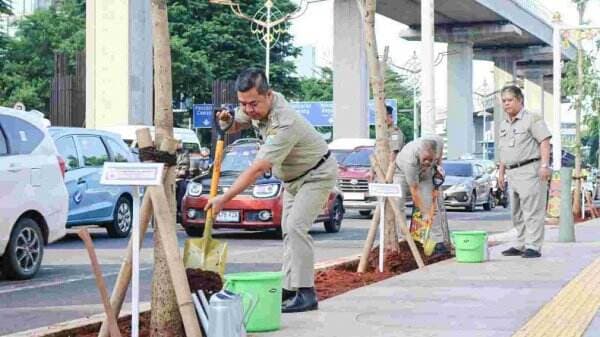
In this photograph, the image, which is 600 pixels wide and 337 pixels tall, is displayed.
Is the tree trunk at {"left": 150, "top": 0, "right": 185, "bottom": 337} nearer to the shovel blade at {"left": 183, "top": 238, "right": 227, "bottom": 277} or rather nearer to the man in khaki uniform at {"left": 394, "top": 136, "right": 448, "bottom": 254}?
the shovel blade at {"left": 183, "top": 238, "right": 227, "bottom": 277}

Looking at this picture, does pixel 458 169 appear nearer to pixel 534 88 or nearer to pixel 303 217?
pixel 303 217

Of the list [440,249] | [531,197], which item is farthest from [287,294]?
[531,197]

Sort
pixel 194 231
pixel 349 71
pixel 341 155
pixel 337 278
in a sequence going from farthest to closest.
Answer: pixel 349 71, pixel 341 155, pixel 194 231, pixel 337 278

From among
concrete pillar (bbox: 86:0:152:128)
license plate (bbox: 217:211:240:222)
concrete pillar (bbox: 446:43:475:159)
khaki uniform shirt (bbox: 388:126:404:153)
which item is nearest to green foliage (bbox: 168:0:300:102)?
concrete pillar (bbox: 446:43:475:159)

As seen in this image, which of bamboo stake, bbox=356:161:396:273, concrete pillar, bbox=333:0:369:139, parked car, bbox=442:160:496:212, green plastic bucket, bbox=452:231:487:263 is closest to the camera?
bamboo stake, bbox=356:161:396:273

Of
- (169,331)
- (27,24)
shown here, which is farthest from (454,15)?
(169,331)

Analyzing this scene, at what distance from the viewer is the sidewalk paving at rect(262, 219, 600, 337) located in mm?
6988

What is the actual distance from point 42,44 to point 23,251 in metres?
50.7

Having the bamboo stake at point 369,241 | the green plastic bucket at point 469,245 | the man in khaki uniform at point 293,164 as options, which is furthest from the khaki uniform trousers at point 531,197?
the man in khaki uniform at point 293,164

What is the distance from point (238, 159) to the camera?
18297mm

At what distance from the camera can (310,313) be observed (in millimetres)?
7645

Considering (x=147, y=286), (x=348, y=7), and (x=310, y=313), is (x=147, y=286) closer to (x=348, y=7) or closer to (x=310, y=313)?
(x=310, y=313)

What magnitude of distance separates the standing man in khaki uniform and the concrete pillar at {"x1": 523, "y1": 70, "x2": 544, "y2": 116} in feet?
223

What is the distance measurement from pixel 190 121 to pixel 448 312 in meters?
51.8
